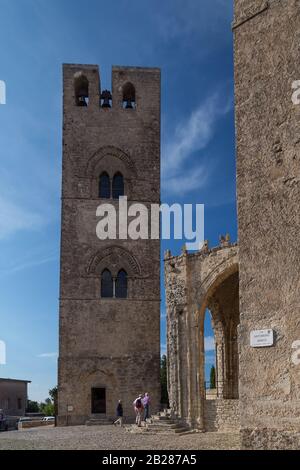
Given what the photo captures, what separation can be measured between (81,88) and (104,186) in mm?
4772

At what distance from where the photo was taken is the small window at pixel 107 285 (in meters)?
23.0

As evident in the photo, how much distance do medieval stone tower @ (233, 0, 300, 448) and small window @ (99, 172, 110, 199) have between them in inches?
599

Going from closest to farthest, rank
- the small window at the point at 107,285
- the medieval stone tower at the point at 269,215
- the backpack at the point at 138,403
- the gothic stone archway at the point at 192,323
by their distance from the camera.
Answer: the medieval stone tower at the point at 269,215 → the gothic stone archway at the point at 192,323 → the backpack at the point at 138,403 → the small window at the point at 107,285

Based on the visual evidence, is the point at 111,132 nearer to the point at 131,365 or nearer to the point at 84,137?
the point at 84,137

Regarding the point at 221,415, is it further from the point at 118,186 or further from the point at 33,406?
the point at 33,406

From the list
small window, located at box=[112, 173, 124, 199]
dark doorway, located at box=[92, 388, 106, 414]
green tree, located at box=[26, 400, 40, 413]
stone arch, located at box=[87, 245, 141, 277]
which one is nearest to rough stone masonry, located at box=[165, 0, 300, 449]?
stone arch, located at box=[87, 245, 141, 277]

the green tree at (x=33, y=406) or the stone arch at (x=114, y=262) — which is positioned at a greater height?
the stone arch at (x=114, y=262)

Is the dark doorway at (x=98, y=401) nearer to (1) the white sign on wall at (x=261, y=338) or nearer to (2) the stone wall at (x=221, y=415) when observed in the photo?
(2) the stone wall at (x=221, y=415)

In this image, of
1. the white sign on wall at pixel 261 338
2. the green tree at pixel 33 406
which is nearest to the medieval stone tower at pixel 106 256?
the white sign on wall at pixel 261 338

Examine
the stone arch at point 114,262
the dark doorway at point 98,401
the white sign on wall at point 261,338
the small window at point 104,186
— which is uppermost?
the small window at point 104,186

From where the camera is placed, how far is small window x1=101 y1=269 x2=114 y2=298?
23.0 m

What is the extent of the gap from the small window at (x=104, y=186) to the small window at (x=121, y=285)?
10.5 feet
